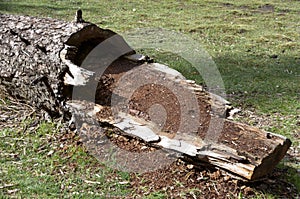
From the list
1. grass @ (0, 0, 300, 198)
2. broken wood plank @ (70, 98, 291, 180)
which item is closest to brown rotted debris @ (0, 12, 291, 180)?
broken wood plank @ (70, 98, 291, 180)

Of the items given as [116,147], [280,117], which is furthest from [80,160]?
[280,117]

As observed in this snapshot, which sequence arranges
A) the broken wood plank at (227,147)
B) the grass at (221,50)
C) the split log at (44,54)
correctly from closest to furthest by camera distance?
the broken wood plank at (227,147), the grass at (221,50), the split log at (44,54)

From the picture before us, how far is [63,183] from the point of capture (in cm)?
295

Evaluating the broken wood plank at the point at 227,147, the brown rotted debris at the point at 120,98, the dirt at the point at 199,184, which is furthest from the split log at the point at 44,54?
the dirt at the point at 199,184

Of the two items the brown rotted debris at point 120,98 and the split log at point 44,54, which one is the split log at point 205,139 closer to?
the brown rotted debris at point 120,98

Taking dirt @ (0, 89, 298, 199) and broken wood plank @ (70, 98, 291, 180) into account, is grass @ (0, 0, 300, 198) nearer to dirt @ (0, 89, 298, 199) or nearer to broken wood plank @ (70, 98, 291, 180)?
dirt @ (0, 89, 298, 199)

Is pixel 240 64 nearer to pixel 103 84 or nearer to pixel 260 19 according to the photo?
pixel 103 84

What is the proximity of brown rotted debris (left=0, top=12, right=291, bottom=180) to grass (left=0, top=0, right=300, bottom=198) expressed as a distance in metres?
0.30

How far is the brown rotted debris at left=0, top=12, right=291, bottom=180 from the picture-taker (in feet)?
9.41

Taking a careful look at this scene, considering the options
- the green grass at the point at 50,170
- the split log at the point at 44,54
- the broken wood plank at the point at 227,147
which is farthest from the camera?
the split log at the point at 44,54

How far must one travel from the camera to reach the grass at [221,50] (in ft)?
10.4

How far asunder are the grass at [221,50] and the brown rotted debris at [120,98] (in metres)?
0.30

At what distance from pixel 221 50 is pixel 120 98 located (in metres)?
3.55

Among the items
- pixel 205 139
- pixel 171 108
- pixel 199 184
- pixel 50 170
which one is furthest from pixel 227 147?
pixel 50 170
